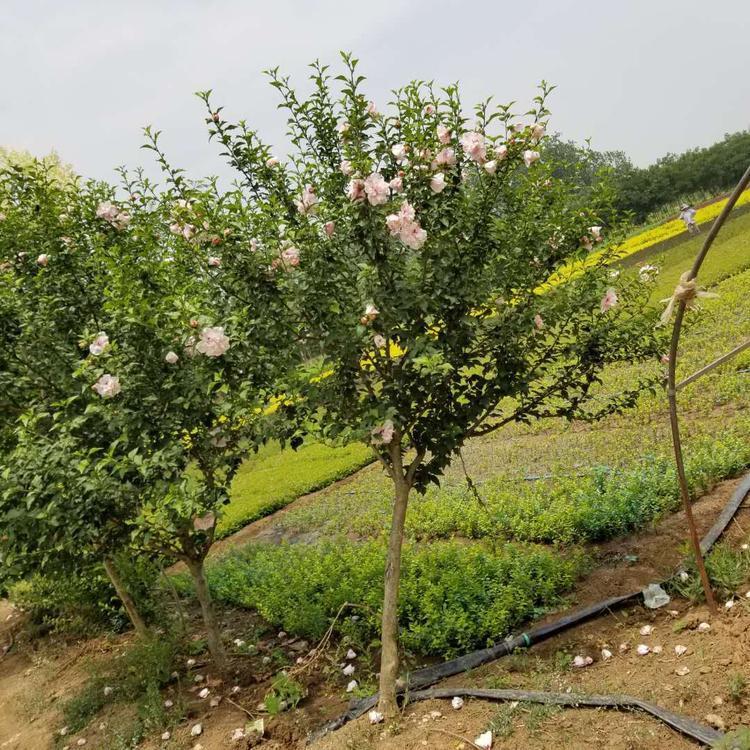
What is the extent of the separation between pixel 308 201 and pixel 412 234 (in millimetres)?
716

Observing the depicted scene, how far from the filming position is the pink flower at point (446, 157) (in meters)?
2.92

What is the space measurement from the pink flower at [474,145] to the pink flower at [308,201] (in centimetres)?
82

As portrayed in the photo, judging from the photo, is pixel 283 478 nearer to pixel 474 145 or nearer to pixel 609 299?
pixel 609 299

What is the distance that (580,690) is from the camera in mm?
3043

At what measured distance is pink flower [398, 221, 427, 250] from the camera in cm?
276

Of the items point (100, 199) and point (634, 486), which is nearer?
point (100, 199)

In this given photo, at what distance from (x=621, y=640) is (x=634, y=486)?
204 cm

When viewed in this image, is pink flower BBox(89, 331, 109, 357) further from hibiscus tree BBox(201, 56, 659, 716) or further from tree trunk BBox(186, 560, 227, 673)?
tree trunk BBox(186, 560, 227, 673)

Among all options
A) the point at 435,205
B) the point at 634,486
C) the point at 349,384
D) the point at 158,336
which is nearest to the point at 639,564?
the point at 634,486

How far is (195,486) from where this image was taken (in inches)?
131

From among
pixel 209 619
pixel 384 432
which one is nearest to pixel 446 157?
pixel 384 432

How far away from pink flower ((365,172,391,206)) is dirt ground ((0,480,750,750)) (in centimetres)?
259

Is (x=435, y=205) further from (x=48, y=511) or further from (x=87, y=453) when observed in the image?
(x=48, y=511)

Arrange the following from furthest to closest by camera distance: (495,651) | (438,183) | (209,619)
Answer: (209,619) < (495,651) < (438,183)
